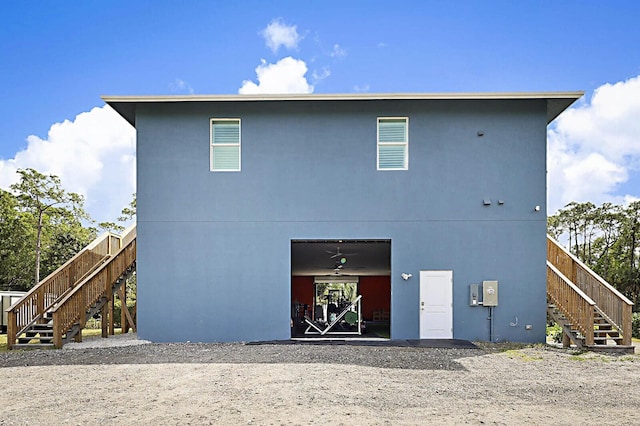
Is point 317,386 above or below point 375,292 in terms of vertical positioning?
above

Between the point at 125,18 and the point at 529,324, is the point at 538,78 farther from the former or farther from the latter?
the point at 125,18

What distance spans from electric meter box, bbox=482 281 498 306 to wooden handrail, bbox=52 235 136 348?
888cm

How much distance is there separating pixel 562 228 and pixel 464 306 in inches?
730

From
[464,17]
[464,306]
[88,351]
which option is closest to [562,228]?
[464,17]

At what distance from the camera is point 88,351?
12352 mm

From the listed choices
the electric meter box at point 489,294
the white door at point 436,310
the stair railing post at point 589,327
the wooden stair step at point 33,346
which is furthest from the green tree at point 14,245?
the stair railing post at point 589,327

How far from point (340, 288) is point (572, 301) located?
11.3 m

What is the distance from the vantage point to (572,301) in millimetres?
13078

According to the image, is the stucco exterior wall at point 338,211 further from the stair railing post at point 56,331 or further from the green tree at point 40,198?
the green tree at point 40,198

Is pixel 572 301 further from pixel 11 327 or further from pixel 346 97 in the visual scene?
pixel 11 327

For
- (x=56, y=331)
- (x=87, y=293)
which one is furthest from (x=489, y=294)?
(x=56, y=331)

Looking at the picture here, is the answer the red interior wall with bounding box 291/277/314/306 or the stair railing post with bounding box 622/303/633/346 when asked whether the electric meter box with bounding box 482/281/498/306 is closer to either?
the stair railing post with bounding box 622/303/633/346

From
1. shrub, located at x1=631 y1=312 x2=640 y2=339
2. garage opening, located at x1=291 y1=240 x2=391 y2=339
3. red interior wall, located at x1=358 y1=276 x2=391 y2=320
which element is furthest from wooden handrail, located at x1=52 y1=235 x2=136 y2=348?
shrub, located at x1=631 y1=312 x2=640 y2=339

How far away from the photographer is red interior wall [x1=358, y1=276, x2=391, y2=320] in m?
23.7
